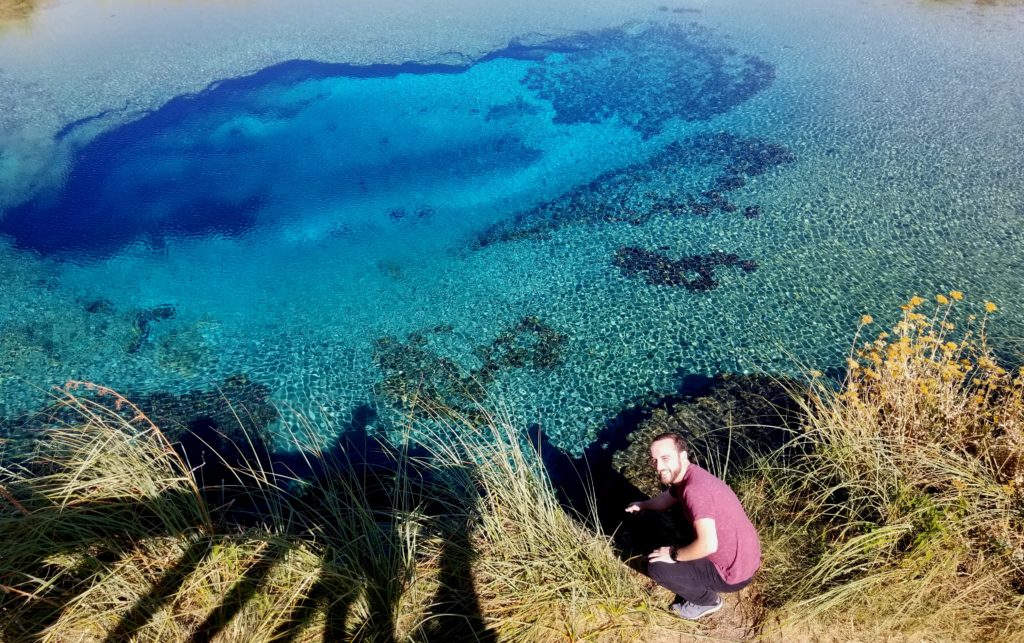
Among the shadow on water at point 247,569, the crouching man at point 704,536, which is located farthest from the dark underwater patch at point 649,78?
the shadow on water at point 247,569

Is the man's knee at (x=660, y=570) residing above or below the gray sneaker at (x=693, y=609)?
above

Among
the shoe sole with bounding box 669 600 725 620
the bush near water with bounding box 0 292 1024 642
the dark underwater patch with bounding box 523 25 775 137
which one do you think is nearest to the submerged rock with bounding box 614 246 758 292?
the bush near water with bounding box 0 292 1024 642

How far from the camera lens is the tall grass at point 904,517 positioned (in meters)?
2.92

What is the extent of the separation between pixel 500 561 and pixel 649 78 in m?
12.2

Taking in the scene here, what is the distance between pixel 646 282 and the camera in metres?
7.20

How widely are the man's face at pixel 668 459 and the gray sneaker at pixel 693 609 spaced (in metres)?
0.86

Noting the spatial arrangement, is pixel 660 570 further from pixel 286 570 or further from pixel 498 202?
pixel 498 202

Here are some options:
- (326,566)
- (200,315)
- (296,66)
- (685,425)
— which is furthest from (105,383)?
(296,66)

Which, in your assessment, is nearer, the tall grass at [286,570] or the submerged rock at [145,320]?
the tall grass at [286,570]

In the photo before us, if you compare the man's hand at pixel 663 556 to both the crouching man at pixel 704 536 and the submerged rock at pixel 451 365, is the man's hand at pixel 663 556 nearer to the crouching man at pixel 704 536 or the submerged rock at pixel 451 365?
the crouching man at pixel 704 536

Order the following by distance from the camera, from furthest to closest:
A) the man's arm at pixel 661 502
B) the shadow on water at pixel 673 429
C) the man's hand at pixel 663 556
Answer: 1. the shadow on water at pixel 673 429
2. the man's arm at pixel 661 502
3. the man's hand at pixel 663 556

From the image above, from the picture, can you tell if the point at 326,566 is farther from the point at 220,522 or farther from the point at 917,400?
the point at 917,400

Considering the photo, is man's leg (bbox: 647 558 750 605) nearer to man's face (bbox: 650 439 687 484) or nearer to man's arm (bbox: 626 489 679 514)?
man's arm (bbox: 626 489 679 514)

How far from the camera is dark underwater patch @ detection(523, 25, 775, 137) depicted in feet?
37.4
